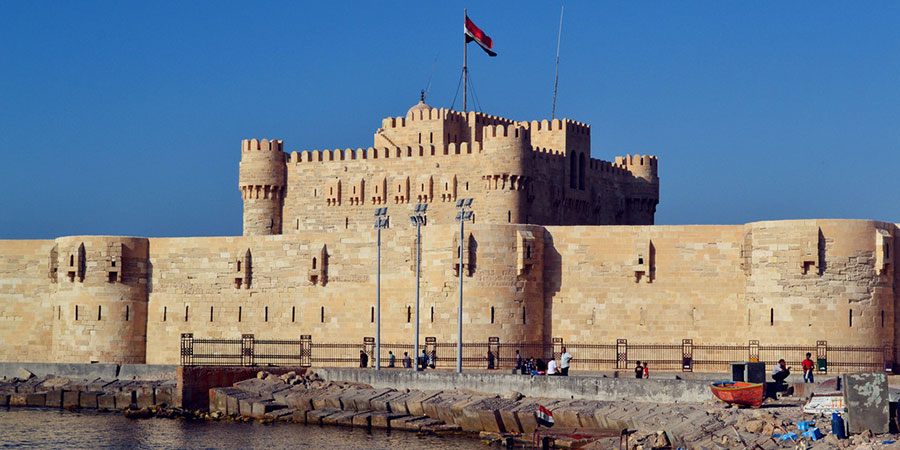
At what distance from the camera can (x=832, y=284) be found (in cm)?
4300

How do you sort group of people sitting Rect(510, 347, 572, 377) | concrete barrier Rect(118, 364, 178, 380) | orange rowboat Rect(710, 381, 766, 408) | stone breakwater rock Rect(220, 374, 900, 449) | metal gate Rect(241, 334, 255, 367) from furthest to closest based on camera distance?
metal gate Rect(241, 334, 255, 367), concrete barrier Rect(118, 364, 178, 380), group of people sitting Rect(510, 347, 572, 377), orange rowboat Rect(710, 381, 766, 408), stone breakwater rock Rect(220, 374, 900, 449)

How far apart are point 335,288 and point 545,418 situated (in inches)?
541

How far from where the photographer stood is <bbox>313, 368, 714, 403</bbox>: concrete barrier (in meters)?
37.5

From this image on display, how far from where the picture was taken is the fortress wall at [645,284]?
45281 mm

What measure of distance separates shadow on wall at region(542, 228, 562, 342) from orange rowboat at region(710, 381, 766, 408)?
37.2ft

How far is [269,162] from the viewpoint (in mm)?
60281

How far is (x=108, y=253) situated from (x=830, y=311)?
25.4 meters

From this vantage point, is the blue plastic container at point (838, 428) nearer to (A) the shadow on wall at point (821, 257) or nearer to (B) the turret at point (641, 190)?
(A) the shadow on wall at point (821, 257)

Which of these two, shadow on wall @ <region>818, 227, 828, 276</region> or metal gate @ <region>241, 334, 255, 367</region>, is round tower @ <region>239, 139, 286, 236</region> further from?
shadow on wall @ <region>818, 227, 828, 276</region>

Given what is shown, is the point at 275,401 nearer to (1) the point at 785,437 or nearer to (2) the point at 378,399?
(2) the point at 378,399

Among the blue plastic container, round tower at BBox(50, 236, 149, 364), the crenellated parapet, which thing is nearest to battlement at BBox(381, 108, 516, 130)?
the crenellated parapet

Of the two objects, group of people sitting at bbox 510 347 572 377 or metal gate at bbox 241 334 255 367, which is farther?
metal gate at bbox 241 334 255 367

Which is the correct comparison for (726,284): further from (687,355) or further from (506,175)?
(506,175)

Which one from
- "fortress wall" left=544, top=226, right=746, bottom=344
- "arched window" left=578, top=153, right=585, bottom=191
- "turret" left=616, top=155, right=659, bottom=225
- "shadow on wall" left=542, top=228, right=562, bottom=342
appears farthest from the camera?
"turret" left=616, top=155, right=659, bottom=225
